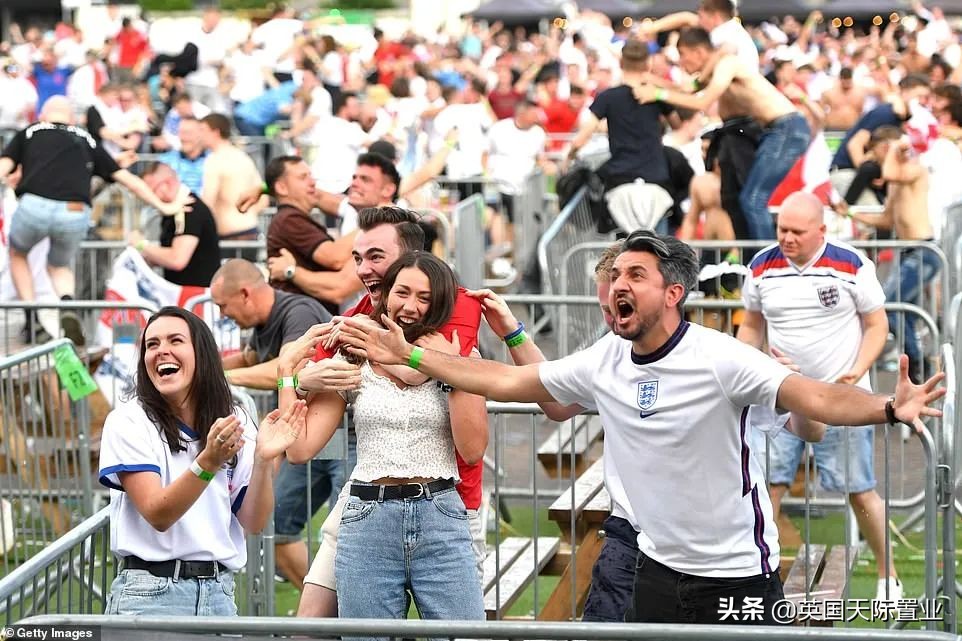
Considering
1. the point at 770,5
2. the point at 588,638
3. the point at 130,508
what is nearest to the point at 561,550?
the point at 130,508

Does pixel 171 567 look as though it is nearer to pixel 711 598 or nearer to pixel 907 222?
pixel 711 598

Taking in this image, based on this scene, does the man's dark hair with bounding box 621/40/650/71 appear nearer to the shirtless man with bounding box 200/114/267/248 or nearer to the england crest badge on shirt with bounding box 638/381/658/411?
the shirtless man with bounding box 200/114/267/248

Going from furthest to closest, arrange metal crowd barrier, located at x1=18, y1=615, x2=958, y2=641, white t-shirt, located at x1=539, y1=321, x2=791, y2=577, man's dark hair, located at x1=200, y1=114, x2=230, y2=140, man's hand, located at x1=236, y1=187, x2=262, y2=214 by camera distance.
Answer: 1. man's dark hair, located at x1=200, y1=114, x2=230, y2=140
2. man's hand, located at x1=236, y1=187, x2=262, y2=214
3. white t-shirt, located at x1=539, y1=321, x2=791, y2=577
4. metal crowd barrier, located at x1=18, y1=615, x2=958, y2=641

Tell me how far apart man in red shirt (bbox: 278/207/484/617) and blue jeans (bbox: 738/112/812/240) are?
5.57 m

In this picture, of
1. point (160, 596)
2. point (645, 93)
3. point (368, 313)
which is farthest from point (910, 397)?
point (645, 93)

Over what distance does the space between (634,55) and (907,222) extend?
8.05 feet

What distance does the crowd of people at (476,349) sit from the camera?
4.95 meters

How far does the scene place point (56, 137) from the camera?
476 inches

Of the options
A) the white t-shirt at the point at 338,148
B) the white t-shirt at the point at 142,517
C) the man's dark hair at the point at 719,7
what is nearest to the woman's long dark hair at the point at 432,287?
the white t-shirt at the point at 142,517

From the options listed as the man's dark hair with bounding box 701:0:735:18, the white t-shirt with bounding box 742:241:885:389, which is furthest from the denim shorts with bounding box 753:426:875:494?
the man's dark hair with bounding box 701:0:735:18

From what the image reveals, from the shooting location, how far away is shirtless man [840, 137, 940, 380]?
11359 mm

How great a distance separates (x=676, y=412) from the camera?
16.0 feet

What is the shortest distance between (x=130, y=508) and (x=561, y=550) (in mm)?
3227

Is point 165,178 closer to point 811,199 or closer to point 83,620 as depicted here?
point 811,199
